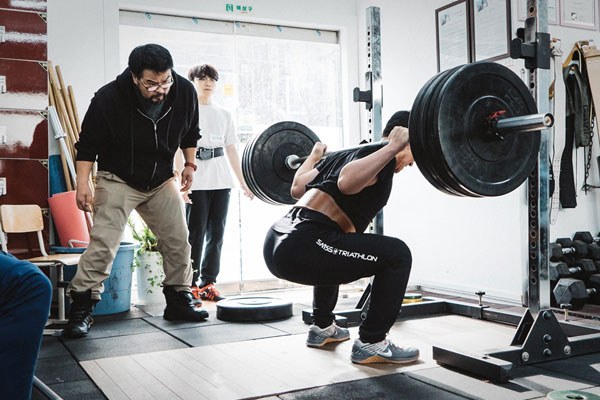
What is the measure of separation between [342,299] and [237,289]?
103 cm

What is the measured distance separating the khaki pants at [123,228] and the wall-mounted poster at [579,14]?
9.87ft

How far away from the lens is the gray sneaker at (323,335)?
113 inches

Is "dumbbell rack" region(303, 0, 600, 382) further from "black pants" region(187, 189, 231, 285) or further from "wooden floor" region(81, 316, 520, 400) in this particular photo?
"black pants" region(187, 189, 231, 285)

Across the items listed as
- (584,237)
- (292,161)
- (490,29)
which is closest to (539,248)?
(292,161)

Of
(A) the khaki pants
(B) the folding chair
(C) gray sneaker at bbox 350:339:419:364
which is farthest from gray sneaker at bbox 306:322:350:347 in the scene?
(B) the folding chair

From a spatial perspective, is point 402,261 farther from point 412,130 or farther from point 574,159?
point 574,159

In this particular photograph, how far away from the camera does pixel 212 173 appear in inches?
170

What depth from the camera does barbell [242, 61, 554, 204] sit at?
89.3 inches

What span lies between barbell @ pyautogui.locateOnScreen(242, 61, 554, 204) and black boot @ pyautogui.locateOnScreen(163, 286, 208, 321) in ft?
6.03

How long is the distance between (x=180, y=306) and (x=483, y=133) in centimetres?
211

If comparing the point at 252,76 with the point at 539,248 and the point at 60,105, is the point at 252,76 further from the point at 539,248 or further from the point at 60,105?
the point at 539,248

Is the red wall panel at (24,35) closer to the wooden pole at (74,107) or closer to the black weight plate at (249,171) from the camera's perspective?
the wooden pole at (74,107)

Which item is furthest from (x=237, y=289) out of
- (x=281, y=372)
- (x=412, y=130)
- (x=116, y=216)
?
(x=412, y=130)

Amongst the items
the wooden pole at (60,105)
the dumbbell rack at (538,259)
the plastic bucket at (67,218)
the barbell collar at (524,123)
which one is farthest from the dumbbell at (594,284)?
the wooden pole at (60,105)
